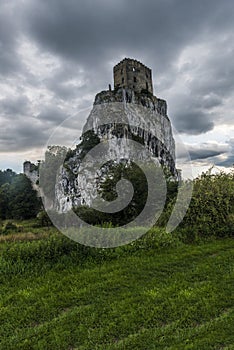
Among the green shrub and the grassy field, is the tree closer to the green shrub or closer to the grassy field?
the green shrub

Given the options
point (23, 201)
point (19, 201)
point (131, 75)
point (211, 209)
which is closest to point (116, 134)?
point (131, 75)

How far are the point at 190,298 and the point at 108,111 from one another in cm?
6821

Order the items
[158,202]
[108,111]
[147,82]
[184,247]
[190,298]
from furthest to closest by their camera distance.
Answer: [147,82]
[108,111]
[158,202]
[184,247]
[190,298]

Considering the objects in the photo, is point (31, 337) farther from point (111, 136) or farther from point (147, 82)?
point (147, 82)

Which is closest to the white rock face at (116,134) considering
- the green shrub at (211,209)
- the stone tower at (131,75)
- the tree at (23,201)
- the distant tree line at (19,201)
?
the stone tower at (131,75)

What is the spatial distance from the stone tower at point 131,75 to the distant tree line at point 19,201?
114 feet

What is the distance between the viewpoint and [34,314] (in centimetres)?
526

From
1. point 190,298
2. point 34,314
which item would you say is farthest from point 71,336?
point 190,298

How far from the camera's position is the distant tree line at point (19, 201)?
55906 mm

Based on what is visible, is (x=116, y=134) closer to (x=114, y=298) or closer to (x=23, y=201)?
(x=23, y=201)

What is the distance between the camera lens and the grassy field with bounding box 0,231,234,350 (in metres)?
4.39

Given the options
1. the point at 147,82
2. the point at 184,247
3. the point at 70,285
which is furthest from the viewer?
the point at 147,82

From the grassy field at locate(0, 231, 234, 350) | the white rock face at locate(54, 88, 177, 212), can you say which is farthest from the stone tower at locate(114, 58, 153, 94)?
the grassy field at locate(0, 231, 234, 350)

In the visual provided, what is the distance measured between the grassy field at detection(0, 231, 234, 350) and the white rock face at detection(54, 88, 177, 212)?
4153 cm
